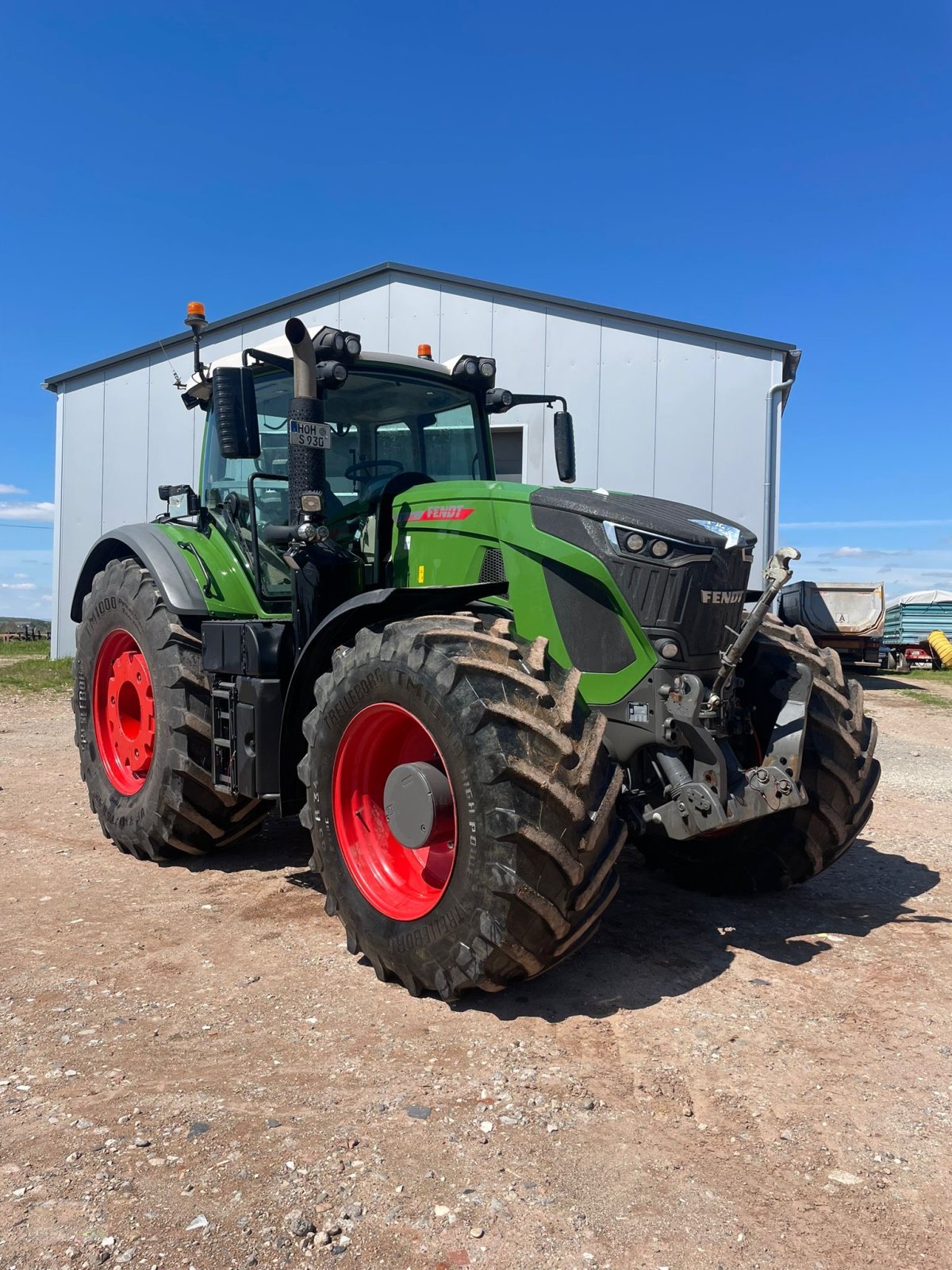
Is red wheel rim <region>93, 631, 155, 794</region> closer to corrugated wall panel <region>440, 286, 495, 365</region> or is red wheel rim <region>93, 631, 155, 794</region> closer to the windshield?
the windshield

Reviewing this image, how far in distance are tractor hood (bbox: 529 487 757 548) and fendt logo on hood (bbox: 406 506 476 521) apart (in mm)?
351

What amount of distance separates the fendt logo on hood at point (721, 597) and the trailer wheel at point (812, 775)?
0.42 metres

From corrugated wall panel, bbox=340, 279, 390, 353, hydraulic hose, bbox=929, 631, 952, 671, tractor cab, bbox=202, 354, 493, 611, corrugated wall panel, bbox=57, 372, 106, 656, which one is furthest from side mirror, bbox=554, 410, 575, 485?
hydraulic hose, bbox=929, 631, 952, 671

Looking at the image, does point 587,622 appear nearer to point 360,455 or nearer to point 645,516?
point 645,516

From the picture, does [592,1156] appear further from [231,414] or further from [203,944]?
[231,414]

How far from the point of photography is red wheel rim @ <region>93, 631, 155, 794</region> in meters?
5.60

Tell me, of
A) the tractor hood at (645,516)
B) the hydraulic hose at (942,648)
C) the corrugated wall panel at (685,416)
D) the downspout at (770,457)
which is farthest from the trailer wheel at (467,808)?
the hydraulic hose at (942,648)

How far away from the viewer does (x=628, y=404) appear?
14367mm

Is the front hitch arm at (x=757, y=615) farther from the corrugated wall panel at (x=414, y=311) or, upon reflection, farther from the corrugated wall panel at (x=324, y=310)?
the corrugated wall panel at (x=324, y=310)

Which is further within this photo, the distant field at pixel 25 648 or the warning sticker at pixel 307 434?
the distant field at pixel 25 648

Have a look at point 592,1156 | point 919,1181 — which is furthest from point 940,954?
point 592,1156

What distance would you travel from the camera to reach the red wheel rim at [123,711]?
18.4 ft

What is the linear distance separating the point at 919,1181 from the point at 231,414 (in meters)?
3.66

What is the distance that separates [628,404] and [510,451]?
1.86 m
